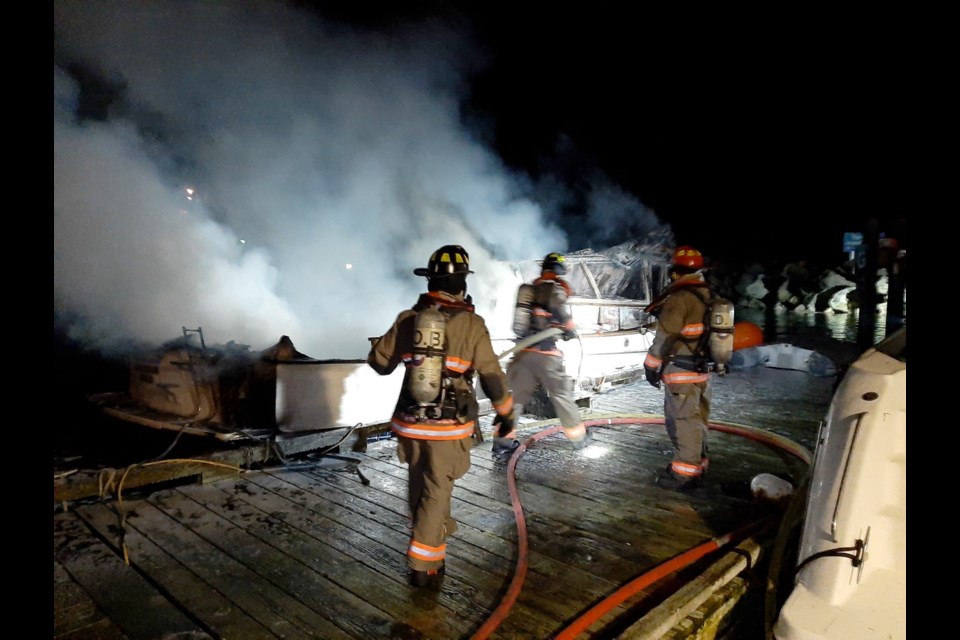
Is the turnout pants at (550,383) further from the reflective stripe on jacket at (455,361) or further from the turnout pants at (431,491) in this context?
the turnout pants at (431,491)

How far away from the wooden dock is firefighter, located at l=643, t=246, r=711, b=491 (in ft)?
0.67

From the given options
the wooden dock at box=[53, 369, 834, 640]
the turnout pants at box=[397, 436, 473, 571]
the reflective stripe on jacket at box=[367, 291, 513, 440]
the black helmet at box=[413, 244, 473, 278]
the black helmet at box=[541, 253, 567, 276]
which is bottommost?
the wooden dock at box=[53, 369, 834, 640]

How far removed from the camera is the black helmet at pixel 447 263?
9.84 feet

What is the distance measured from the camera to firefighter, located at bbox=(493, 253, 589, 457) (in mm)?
5043

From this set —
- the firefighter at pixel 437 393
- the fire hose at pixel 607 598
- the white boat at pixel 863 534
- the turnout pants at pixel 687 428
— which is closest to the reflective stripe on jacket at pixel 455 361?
the firefighter at pixel 437 393

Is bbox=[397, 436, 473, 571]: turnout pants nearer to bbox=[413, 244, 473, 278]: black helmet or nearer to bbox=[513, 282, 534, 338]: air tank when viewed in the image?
bbox=[413, 244, 473, 278]: black helmet

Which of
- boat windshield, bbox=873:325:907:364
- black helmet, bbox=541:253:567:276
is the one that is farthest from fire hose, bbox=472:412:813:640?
black helmet, bbox=541:253:567:276

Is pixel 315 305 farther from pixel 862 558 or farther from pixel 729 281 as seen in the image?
pixel 729 281

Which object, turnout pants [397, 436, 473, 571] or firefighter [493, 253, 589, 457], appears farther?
firefighter [493, 253, 589, 457]

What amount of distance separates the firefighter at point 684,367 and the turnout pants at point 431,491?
2.02 metres

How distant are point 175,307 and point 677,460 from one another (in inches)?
321

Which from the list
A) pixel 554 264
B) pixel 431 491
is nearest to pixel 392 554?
pixel 431 491

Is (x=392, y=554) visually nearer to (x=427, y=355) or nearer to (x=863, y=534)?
(x=427, y=355)

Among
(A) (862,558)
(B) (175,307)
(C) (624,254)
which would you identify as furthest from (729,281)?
(A) (862,558)
